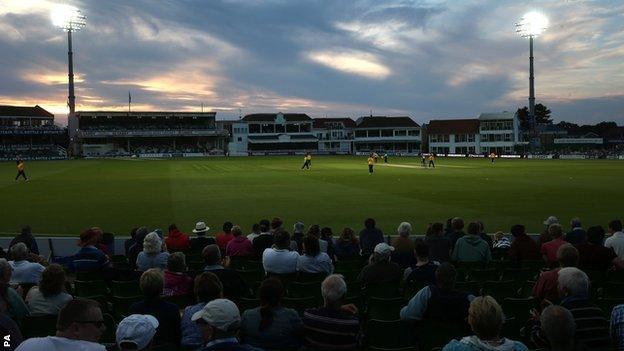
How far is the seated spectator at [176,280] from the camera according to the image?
7105 millimetres

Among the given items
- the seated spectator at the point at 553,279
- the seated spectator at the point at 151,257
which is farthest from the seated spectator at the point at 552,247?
the seated spectator at the point at 151,257

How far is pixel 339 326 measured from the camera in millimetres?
5152

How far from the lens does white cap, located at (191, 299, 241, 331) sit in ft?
14.0

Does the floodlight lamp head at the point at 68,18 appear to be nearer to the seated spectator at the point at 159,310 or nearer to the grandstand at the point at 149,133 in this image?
the grandstand at the point at 149,133

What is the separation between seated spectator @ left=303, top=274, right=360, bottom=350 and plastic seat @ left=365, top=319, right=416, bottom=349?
469mm

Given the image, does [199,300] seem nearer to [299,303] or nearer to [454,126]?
[299,303]

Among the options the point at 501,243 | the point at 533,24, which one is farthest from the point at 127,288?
the point at 533,24

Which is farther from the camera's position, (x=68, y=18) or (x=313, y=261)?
(x=68, y=18)

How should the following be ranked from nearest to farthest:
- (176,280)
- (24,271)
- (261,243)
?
1. (176,280)
2. (24,271)
3. (261,243)

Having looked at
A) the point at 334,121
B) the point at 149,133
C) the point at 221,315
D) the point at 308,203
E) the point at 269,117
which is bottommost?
the point at 308,203

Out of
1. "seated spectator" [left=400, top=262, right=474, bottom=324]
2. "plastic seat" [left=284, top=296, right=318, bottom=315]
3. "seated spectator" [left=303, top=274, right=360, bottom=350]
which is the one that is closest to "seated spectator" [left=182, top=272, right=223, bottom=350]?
"seated spectator" [left=303, top=274, right=360, bottom=350]

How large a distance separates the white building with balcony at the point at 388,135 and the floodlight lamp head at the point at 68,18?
70033mm

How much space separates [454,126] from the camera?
126438mm

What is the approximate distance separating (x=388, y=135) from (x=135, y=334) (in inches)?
5273
